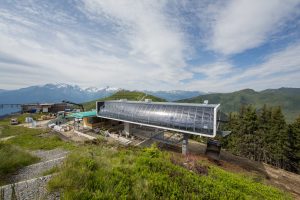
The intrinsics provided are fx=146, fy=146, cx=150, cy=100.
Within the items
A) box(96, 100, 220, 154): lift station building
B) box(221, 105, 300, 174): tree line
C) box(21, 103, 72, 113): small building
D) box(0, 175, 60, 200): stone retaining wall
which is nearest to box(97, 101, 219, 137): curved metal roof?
box(96, 100, 220, 154): lift station building

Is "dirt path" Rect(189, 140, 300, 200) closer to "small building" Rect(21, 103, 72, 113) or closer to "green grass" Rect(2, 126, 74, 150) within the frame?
"green grass" Rect(2, 126, 74, 150)

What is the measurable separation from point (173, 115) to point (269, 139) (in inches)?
993

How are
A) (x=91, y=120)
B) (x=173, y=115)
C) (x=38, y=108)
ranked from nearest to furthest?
(x=173, y=115), (x=91, y=120), (x=38, y=108)

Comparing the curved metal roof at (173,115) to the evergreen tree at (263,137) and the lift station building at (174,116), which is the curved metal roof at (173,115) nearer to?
the lift station building at (174,116)

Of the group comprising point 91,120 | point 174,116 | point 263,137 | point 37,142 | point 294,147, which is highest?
point 174,116

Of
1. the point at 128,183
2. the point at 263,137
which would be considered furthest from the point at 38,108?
the point at 263,137

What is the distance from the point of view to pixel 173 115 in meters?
21.1

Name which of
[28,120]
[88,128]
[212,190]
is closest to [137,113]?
[88,128]

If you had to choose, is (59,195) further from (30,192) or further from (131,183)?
(131,183)

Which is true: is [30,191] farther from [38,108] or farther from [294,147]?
[38,108]

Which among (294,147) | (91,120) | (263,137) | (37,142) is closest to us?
(37,142)

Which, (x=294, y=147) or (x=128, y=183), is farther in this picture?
(x=294, y=147)

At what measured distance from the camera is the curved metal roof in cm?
1816

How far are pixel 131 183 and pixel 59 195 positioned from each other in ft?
7.93
